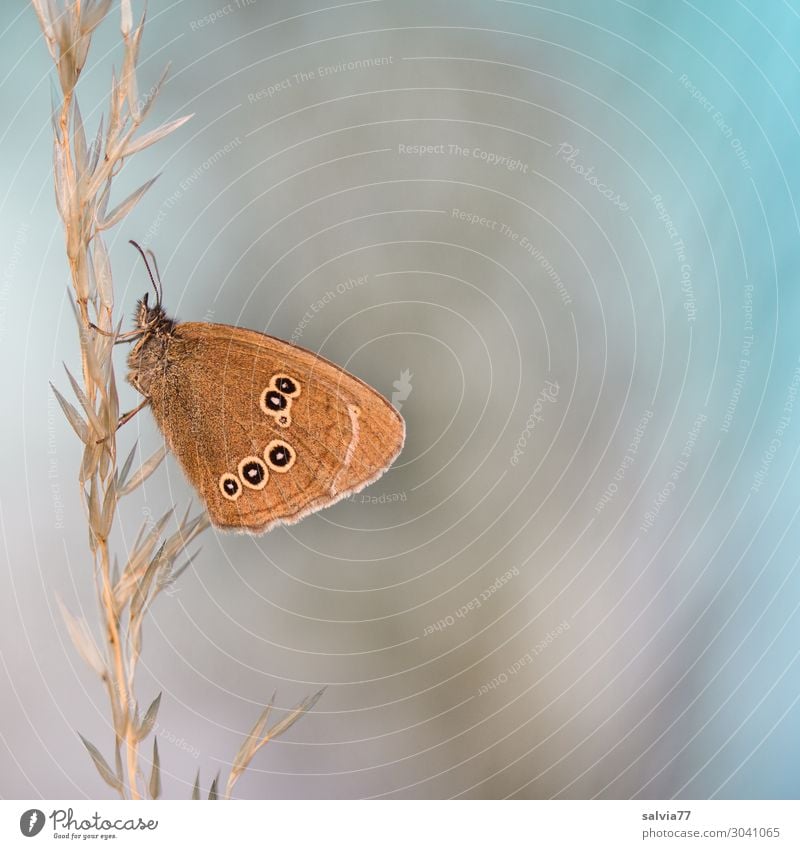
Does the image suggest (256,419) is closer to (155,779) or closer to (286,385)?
(286,385)

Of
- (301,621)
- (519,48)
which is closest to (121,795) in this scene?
(301,621)

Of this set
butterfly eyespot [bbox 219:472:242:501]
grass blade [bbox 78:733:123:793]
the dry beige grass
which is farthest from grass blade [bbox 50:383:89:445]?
grass blade [bbox 78:733:123:793]

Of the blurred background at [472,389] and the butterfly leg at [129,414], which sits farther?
the blurred background at [472,389]

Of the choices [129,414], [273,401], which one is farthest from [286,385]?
[129,414]

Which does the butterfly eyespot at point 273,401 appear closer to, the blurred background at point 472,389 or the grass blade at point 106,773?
the blurred background at point 472,389

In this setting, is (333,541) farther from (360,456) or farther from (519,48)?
(519,48)

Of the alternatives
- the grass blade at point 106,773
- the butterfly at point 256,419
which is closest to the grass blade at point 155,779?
the grass blade at point 106,773

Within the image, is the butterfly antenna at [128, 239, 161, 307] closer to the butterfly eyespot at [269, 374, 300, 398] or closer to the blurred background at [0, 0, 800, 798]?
the blurred background at [0, 0, 800, 798]

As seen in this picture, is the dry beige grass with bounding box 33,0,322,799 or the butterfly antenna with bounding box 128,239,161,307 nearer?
the dry beige grass with bounding box 33,0,322,799
